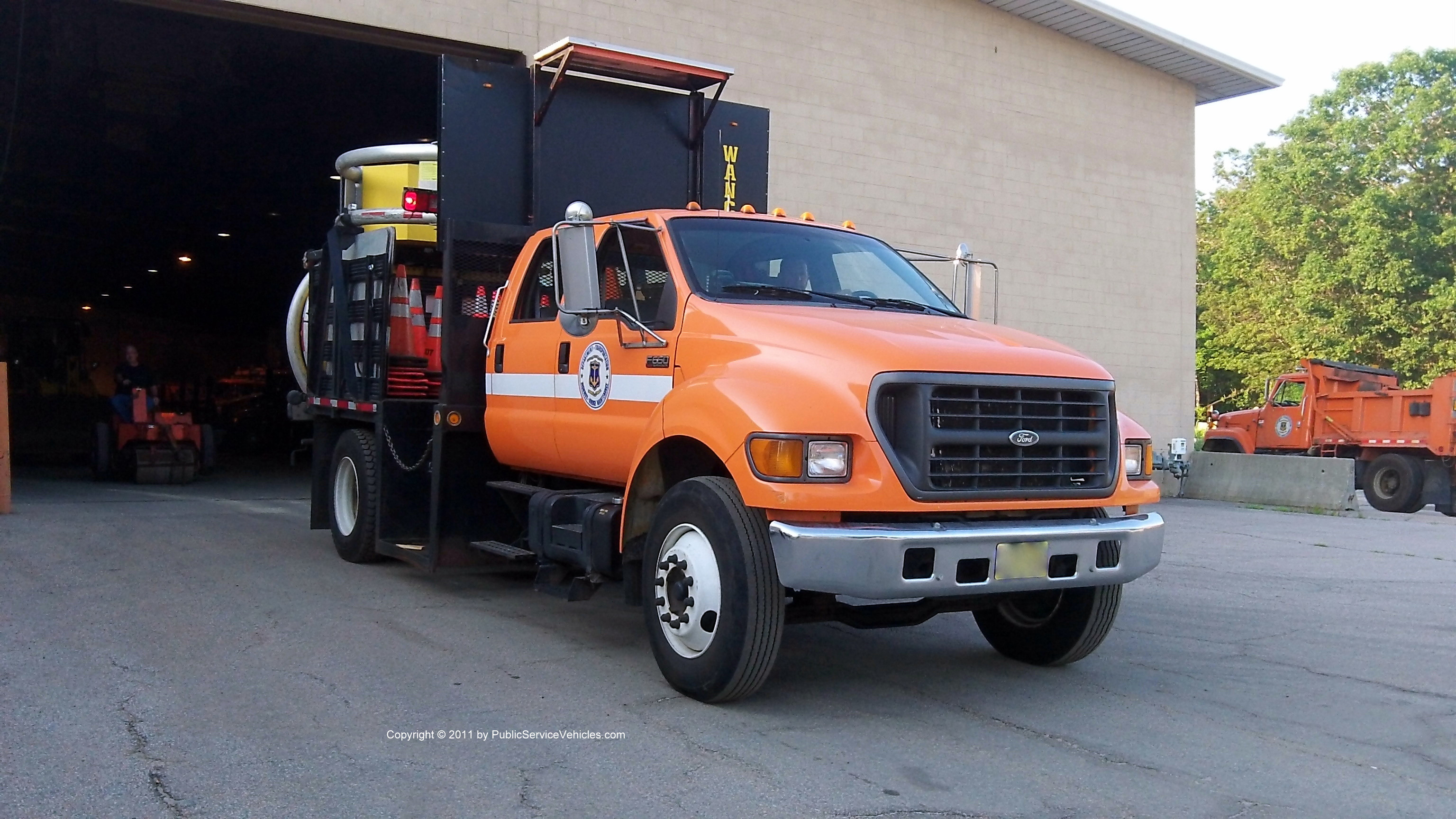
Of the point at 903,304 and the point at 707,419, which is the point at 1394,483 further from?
the point at 707,419

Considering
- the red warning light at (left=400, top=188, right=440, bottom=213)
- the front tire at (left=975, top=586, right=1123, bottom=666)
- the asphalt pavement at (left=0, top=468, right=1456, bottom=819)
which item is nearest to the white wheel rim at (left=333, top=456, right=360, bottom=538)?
the asphalt pavement at (left=0, top=468, right=1456, bottom=819)

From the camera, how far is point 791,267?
6570 mm

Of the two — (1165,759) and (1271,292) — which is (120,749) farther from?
(1271,292)

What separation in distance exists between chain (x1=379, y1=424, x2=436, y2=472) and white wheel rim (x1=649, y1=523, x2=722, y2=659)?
129 inches

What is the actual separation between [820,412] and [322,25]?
10.5 m

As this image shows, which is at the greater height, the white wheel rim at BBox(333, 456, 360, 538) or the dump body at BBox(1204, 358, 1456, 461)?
the dump body at BBox(1204, 358, 1456, 461)

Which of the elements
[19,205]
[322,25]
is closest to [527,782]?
[322,25]

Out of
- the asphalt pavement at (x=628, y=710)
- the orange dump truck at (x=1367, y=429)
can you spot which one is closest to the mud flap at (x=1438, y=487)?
the orange dump truck at (x=1367, y=429)

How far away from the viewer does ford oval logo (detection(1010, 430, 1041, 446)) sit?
5.37 meters

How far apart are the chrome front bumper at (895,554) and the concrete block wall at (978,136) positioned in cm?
1042

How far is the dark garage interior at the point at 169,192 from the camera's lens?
1709 centimetres

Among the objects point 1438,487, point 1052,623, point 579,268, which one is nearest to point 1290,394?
point 1438,487

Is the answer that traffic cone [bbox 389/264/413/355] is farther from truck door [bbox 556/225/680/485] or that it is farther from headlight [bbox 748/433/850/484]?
headlight [bbox 748/433/850/484]

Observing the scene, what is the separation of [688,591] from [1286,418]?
19834 mm
